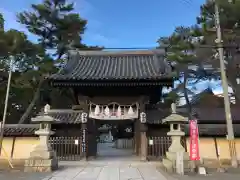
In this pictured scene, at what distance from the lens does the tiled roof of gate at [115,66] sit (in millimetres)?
15391

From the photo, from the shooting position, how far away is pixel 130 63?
1923 cm

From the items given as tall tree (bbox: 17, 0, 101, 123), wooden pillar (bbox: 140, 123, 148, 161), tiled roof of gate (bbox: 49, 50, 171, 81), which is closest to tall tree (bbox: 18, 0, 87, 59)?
tall tree (bbox: 17, 0, 101, 123)

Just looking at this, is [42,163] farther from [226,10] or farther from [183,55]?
[226,10]

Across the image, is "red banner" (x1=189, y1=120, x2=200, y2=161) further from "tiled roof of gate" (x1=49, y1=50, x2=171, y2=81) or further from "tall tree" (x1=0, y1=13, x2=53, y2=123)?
"tall tree" (x1=0, y1=13, x2=53, y2=123)

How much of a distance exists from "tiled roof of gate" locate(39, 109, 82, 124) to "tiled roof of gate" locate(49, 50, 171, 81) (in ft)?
9.21

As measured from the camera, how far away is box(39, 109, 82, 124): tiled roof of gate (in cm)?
1641

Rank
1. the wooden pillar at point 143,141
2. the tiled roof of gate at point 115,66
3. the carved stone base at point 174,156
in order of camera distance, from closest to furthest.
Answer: the carved stone base at point 174,156 → the tiled roof of gate at point 115,66 → the wooden pillar at point 143,141

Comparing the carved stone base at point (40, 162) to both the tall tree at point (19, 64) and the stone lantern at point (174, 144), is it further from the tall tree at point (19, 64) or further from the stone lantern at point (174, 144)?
the tall tree at point (19, 64)

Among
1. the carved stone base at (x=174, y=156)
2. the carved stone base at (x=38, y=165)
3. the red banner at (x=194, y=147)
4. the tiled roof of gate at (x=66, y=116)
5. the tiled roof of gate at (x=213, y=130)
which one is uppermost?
the tiled roof of gate at (x=66, y=116)

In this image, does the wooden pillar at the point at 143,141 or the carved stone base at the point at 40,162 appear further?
the wooden pillar at the point at 143,141

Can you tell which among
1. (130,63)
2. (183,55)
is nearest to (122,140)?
(183,55)

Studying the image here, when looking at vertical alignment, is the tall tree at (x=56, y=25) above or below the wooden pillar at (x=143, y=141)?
above

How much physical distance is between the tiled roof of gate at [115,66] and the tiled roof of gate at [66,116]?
2806mm

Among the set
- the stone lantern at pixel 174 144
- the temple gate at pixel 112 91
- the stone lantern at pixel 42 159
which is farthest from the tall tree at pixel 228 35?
the stone lantern at pixel 42 159
